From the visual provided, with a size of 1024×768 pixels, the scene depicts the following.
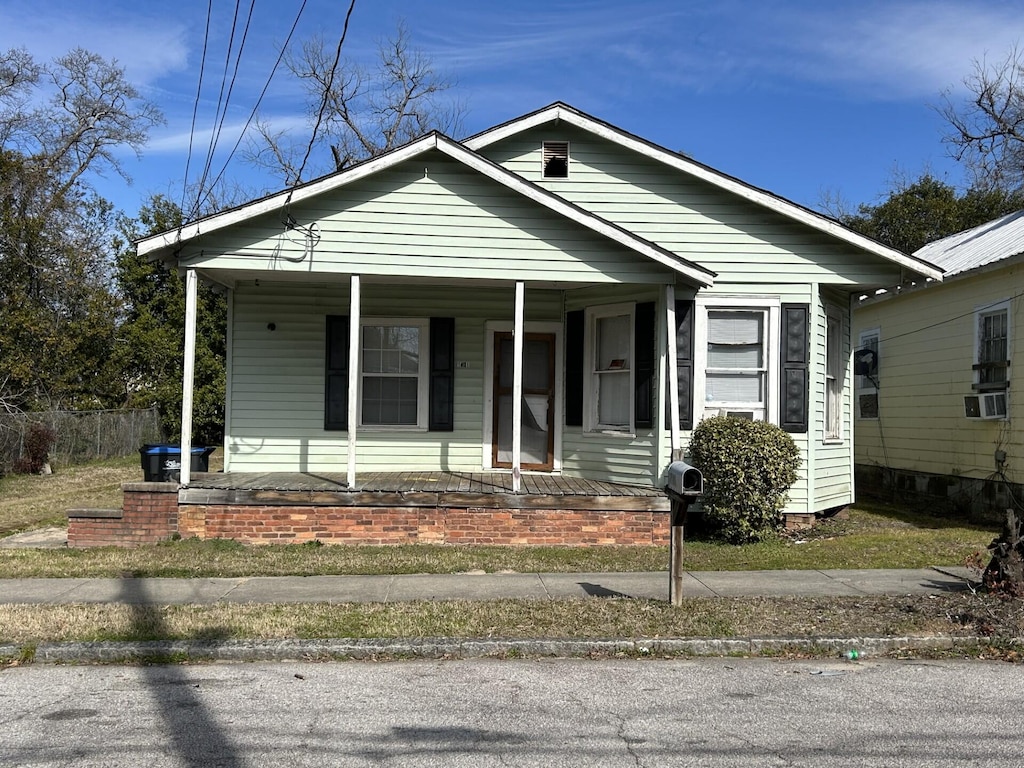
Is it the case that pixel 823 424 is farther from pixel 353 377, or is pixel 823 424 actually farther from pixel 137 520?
pixel 137 520

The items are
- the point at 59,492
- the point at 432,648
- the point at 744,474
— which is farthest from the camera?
the point at 59,492

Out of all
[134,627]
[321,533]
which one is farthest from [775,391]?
[134,627]

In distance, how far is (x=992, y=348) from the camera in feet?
42.4

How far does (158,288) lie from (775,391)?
22.3m

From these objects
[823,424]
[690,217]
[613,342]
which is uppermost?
[690,217]

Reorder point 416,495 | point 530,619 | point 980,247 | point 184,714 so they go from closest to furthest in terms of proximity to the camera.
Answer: point 184,714, point 530,619, point 416,495, point 980,247

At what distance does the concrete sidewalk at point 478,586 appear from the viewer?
24.7 ft

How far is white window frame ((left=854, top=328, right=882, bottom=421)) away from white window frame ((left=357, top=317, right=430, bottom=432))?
9386 mm

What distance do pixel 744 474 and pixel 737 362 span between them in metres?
1.89

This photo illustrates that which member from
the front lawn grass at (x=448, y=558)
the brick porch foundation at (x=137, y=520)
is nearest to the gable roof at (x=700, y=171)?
the front lawn grass at (x=448, y=558)

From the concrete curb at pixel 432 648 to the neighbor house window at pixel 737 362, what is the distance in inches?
214

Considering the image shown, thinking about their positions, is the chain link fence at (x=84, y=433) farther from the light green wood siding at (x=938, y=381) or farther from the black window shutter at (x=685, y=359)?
the light green wood siding at (x=938, y=381)

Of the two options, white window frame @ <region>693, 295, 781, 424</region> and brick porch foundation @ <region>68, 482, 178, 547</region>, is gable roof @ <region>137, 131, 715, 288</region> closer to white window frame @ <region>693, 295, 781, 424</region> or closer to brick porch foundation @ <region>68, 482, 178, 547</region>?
white window frame @ <region>693, 295, 781, 424</region>

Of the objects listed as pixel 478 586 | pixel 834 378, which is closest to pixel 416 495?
pixel 478 586
